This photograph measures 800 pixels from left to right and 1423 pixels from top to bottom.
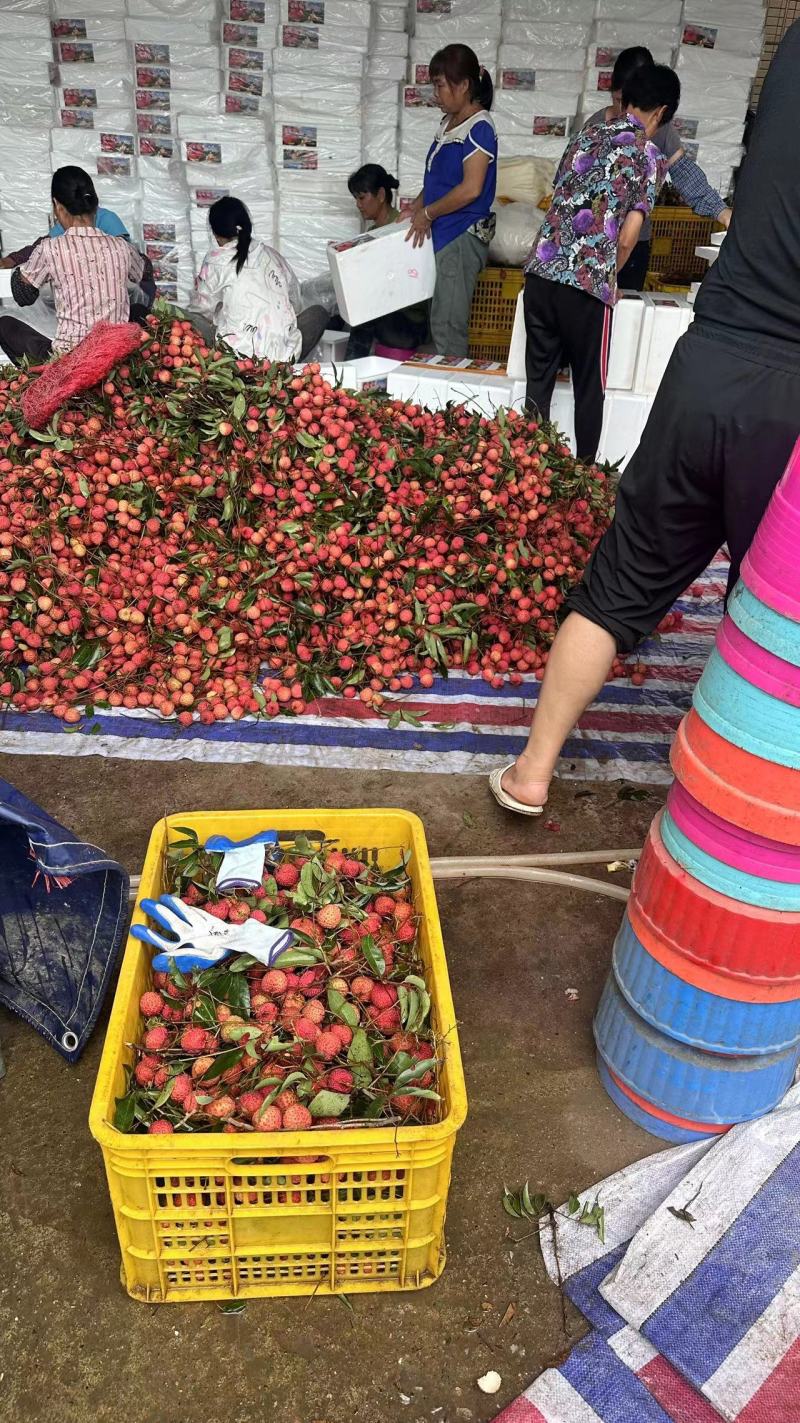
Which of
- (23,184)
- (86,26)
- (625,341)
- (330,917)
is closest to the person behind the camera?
(330,917)

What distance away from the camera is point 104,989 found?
180cm

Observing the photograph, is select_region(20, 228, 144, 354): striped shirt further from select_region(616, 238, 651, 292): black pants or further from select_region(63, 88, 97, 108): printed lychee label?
select_region(616, 238, 651, 292): black pants

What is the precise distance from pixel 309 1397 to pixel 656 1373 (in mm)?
468

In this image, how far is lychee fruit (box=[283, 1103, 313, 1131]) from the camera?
138 cm

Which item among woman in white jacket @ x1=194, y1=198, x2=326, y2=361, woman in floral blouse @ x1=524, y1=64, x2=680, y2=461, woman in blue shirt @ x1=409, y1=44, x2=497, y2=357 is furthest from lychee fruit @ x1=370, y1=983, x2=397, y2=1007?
woman in blue shirt @ x1=409, y1=44, x2=497, y2=357

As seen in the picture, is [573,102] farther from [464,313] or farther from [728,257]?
[728,257]

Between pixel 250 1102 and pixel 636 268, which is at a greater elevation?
pixel 636 268

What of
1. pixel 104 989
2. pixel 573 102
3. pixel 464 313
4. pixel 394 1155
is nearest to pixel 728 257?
pixel 394 1155

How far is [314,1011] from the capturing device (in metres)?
1.56

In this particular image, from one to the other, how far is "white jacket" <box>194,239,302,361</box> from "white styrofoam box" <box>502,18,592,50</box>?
1.90 meters

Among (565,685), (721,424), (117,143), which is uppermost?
(117,143)

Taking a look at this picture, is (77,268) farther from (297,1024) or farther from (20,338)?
(297,1024)

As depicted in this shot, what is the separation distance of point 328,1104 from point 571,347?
3149 mm

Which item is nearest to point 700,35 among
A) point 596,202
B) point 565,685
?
point 596,202
